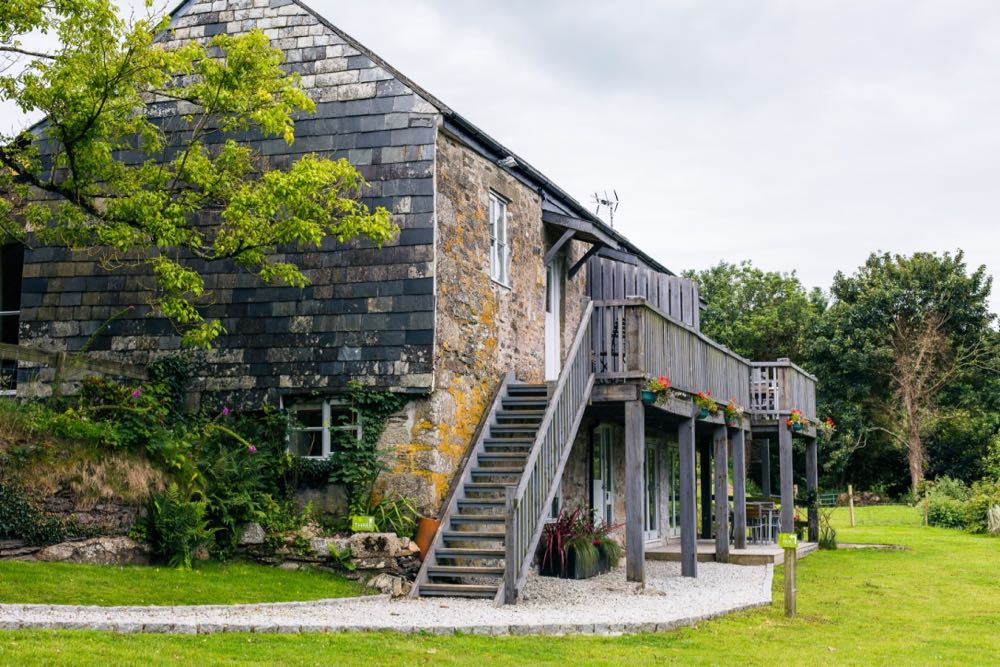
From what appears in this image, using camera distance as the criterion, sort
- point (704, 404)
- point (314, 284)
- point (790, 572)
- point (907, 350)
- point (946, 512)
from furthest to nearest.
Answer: point (907, 350) → point (946, 512) → point (704, 404) → point (314, 284) → point (790, 572)

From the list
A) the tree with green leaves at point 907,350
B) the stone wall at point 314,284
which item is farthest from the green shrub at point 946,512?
the stone wall at point 314,284

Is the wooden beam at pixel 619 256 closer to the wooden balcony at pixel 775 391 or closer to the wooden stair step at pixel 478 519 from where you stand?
the wooden balcony at pixel 775 391

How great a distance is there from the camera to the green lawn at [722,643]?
8391mm

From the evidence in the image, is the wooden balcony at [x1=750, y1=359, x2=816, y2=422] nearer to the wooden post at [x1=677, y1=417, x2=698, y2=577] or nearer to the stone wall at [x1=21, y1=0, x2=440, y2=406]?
the wooden post at [x1=677, y1=417, x2=698, y2=577]

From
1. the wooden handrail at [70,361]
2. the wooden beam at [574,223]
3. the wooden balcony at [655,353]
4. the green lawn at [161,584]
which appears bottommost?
the green lawn at [161,584]

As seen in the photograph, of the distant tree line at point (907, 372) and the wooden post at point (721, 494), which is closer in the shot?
the wooden post at point (721, 494)

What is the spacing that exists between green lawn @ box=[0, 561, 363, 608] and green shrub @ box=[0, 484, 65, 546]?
16.3 inches

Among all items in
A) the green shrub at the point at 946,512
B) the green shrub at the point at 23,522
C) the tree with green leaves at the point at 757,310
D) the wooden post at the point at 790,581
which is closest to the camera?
the green shrub at the point at 23,522

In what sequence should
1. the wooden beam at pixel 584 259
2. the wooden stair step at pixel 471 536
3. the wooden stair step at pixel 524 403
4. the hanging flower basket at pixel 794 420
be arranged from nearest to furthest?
the wooden stair step at pixel 471 536, the wooden stair step at pixel 524 403, the wooden beam at pixel 584 259, the hanging flower basket at pixel 794 420

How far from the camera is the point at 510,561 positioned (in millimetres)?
12203

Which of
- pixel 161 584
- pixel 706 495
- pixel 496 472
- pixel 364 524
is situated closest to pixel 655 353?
pixel 496 472

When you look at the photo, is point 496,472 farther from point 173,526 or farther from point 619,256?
point 619,256

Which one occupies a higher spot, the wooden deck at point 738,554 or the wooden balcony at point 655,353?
the wooden balcony at point 655,353

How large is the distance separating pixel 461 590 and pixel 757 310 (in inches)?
1665
